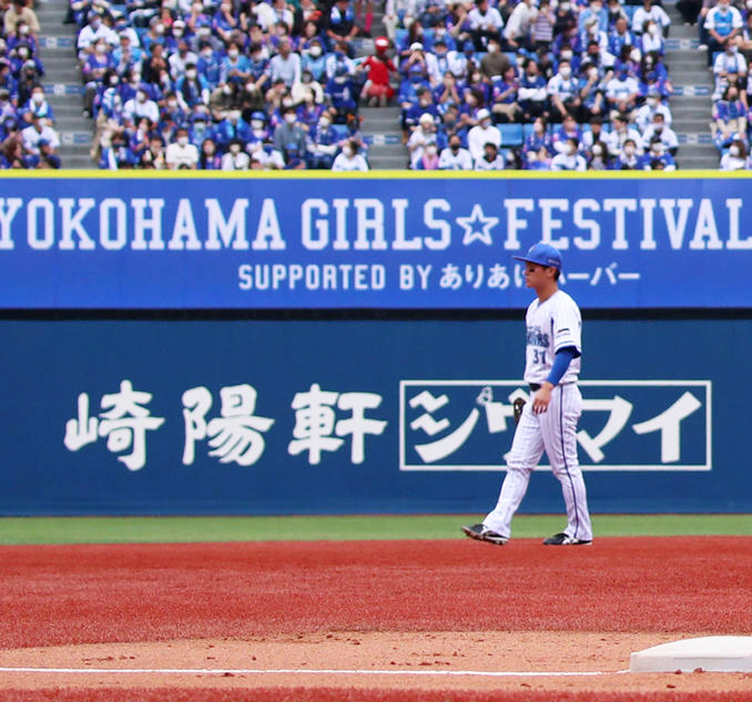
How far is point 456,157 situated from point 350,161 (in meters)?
1.14

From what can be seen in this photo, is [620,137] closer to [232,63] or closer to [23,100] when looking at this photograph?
[232,63]

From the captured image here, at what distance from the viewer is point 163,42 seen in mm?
17781

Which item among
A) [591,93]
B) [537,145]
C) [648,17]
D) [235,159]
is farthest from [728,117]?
[235,159]

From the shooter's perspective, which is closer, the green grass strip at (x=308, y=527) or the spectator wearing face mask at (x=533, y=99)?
the green grass strip at (x=308, y=527)

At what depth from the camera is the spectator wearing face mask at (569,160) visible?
1625cm

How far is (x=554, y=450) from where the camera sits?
905 centimetres

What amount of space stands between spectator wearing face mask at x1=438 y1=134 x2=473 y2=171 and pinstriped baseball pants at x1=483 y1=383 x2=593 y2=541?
7.49 meters

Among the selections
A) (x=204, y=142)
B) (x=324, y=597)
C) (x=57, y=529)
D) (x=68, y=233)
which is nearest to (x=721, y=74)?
(x=204, y=142)

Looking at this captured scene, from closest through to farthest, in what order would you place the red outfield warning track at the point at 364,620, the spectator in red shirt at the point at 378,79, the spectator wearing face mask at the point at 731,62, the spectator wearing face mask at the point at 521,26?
the red outfield warning track at the point at 364,620, the spectator in red shirt at the point at 378,79, the spectator wearing face mask at the point at 731,62, the spectator wearing face mask at the point at 521,26

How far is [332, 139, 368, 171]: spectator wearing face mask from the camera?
16094mm

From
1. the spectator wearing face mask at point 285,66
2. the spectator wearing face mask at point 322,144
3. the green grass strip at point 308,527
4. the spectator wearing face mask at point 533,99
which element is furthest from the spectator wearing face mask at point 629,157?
the green grass strip at point 308,527

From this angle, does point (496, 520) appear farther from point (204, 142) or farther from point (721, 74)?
point (721, 74)

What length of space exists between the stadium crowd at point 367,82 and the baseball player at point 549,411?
7.37 meters

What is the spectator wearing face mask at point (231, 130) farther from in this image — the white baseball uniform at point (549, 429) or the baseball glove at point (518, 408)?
the white baseball uniform at point (549, 429)
